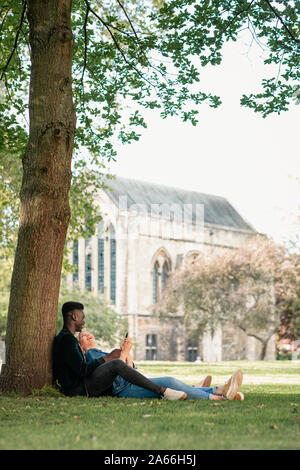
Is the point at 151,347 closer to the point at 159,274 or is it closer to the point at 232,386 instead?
the point at 159,274

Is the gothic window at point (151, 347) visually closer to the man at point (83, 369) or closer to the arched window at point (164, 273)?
the arched window at point (164, 273)

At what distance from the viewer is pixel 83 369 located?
8.71m

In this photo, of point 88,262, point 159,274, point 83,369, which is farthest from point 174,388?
point 88,262

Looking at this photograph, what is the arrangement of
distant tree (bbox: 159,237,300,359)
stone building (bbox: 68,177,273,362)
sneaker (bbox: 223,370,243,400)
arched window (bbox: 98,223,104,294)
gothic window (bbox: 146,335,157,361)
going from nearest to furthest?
sneaker (bbox: 223,370,243,400) < distant tree (bbox: 159,237,300,359) < stone building (bbox: 68,177,273,362) < gothic window (bbox: 146,335,157,361) < arched window (bbox: 98,223,104,294)

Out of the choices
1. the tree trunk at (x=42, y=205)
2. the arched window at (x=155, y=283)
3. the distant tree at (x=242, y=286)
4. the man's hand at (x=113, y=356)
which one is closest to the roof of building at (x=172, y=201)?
the arched window at (x=155, y=283)

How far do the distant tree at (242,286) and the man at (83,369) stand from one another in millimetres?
38392

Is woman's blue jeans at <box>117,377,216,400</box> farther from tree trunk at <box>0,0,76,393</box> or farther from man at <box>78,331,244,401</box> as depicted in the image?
tree trunk at <box>0,0,76,393</box>

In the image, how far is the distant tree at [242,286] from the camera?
4738 cm

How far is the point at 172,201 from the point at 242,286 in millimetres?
14909

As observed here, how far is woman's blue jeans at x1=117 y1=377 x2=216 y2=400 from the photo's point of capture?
852 centimetres

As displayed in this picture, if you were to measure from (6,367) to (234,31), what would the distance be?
7.92 metres

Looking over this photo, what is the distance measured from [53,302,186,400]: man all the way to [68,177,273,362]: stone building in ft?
138

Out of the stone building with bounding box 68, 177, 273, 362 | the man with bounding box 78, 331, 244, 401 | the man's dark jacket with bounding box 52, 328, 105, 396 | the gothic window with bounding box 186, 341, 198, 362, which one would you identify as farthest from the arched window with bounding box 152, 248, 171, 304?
the man with bounding box 78, 331, 244, 401

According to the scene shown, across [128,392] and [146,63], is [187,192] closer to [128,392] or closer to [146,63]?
[146,63]
